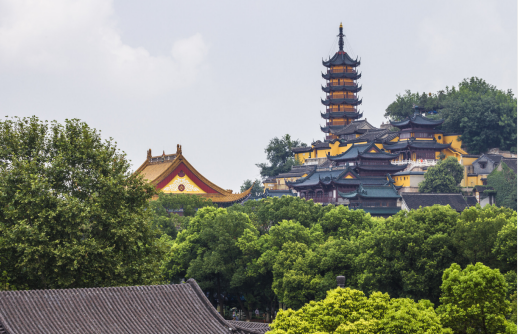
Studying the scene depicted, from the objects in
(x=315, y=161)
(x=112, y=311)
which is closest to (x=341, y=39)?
(x=315, y=161)

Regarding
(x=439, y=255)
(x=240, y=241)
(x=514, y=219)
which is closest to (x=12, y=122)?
(x=240, y=241)

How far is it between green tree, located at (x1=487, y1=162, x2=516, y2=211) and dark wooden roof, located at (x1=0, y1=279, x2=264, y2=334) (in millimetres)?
50453

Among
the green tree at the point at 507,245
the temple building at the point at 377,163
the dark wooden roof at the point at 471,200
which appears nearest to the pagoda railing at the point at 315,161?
the temple building at the point at 377,163

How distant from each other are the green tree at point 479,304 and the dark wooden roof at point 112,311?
6211 millimetres

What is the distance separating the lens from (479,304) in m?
20.7

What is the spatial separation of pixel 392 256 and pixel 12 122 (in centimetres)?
1605

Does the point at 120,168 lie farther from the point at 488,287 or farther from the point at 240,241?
the point at 488,287

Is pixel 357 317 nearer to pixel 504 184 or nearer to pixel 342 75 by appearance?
pixel 504 184

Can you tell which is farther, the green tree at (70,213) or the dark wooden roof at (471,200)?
the dark wooden roof at (471,200)

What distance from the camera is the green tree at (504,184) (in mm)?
68438

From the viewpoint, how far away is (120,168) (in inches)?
1168

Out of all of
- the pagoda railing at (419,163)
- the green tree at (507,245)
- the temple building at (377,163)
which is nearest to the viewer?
the green tree at (507,245)

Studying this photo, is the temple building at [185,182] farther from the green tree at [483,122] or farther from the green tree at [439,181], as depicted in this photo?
the green tree at [483,122]

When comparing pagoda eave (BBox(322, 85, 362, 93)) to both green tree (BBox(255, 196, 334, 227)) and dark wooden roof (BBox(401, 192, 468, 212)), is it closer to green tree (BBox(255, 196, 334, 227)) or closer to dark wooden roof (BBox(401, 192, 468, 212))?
dark wooden roof (BBox(401, 192, 468, 212))
